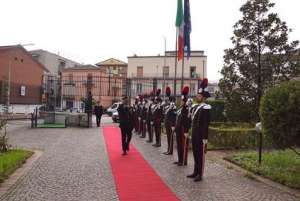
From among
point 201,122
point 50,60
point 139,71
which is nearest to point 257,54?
point 201,122

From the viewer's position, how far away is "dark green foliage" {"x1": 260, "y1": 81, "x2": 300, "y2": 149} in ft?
29.0

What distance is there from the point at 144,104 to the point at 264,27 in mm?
6092

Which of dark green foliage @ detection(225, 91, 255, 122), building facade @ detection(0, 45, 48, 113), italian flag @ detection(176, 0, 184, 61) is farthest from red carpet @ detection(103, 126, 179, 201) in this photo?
building facade @ detection(0, 45, 48, 113)

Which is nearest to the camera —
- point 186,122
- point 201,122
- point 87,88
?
point 201,122

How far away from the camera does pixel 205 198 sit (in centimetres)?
795

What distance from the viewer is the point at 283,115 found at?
904 centimetres

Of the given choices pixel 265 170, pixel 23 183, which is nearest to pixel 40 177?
pixel 23 183

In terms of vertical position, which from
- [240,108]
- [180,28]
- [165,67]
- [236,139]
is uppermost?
[165,67]

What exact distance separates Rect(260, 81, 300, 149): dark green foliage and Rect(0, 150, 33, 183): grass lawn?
5.66 meters

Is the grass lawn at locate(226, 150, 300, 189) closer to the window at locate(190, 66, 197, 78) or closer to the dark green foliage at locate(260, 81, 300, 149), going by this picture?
the dark green foliage at locate(260, 81, 300, 149)

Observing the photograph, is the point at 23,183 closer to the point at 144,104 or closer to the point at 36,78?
the point at 144,104

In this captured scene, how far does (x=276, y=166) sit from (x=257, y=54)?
30.5 ft

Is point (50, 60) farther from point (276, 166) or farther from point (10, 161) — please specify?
point (276, 166)

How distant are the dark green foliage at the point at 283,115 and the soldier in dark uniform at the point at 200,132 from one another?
1.26m
